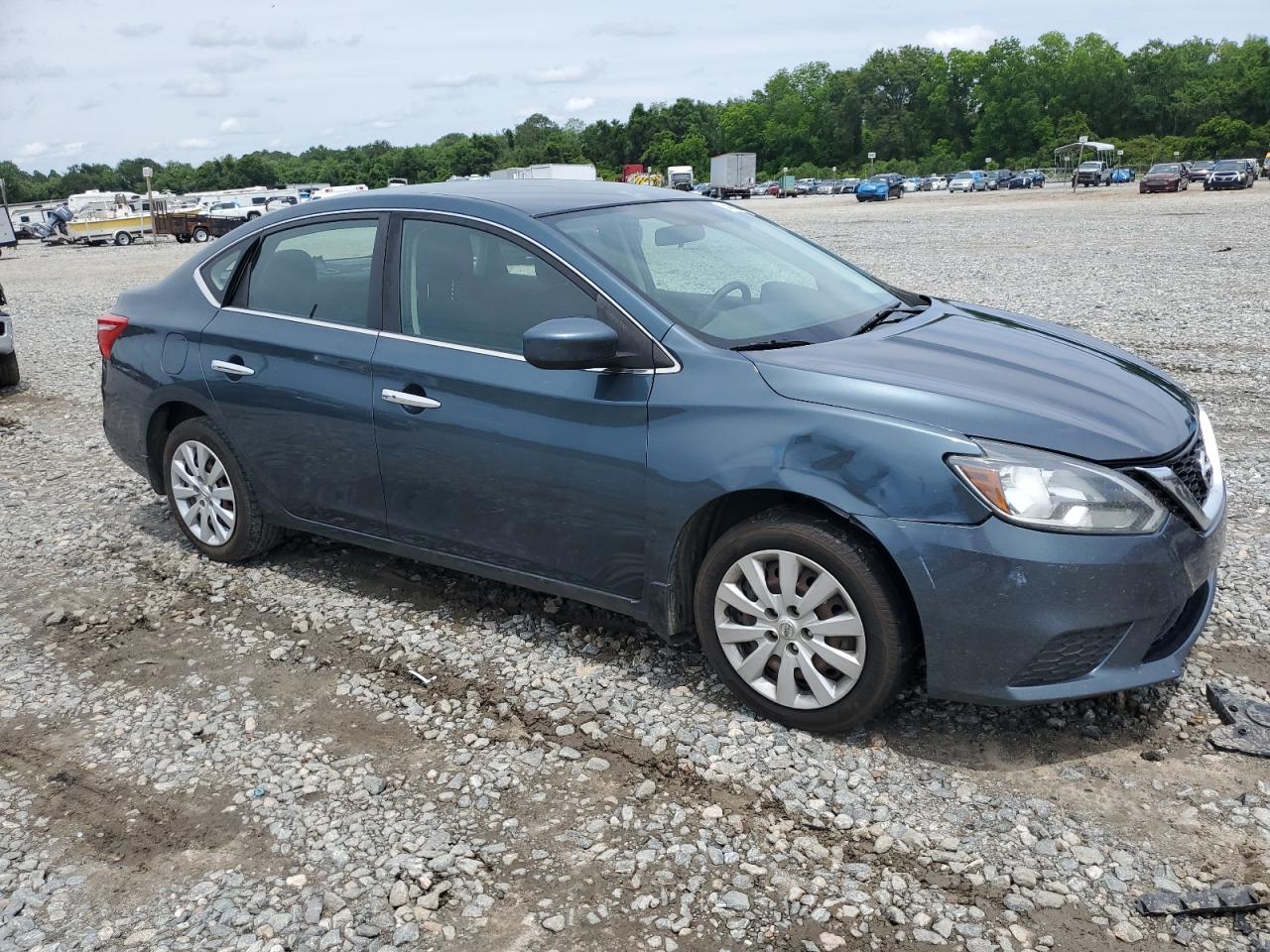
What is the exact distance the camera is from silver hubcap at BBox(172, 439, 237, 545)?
18.0 ft

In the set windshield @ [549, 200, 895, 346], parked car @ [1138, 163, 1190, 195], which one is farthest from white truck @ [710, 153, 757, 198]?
windshield @ [549, 200, 895, 346]

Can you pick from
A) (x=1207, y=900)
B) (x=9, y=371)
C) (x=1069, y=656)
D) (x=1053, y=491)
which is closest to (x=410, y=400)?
(x=1053, y=491)

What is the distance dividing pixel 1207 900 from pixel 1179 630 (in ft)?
3.17

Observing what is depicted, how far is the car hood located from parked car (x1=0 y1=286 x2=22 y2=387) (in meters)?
10.2

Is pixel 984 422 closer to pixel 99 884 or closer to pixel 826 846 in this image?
pixel 826 846

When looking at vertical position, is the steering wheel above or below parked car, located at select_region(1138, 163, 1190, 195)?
above

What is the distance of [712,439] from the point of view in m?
3.74

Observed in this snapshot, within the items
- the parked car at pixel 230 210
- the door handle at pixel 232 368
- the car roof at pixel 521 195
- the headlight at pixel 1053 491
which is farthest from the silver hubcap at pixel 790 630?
the parked car at pixel 230 210

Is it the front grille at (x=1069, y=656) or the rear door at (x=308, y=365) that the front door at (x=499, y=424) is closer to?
the rear door at (x=308, y=365)

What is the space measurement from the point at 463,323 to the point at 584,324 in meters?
0.78

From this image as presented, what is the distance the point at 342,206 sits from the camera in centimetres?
499

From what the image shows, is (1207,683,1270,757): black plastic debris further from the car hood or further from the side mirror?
the side mirror

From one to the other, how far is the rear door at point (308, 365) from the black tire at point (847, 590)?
1762 mm

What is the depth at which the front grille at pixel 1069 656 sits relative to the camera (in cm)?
337
